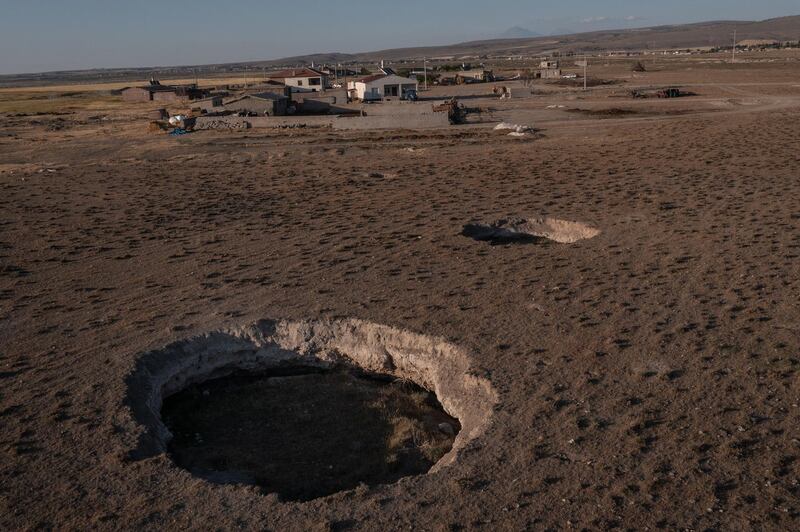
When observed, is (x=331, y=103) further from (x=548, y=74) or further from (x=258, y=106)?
(x=548, y=74)

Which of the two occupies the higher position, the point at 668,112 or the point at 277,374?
the point at 668,112

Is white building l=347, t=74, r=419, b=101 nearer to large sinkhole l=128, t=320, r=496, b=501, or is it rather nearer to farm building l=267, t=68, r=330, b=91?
farm building l=267, t=68, r=330, b=91

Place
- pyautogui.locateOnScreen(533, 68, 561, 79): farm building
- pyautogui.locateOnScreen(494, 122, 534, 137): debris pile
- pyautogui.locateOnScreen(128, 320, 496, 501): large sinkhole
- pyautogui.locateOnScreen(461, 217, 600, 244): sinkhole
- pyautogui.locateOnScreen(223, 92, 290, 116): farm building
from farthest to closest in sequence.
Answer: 1. pyautogui.locateOnScreen(533, 68, 561, 79): farm building
2. pyautogui.locateOnScreen(223, 92, 290, 116): farm building
3. pyautogui.locateOnScreen(494, 122, 534, 137): debris pile
4. pyautogui.locateOnScreen(461, 217, 600, 244): sinkhole
5. pyautogui.locateOnScreen(128, 320, 496, 501): large sinkhole

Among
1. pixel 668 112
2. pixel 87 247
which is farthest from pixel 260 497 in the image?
pixel 668 112

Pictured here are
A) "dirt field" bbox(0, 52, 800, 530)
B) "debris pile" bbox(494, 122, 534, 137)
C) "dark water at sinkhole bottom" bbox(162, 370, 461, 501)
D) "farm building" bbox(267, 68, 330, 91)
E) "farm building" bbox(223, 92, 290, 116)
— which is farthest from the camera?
"farm building" bbox(267, 68, 330, 91)

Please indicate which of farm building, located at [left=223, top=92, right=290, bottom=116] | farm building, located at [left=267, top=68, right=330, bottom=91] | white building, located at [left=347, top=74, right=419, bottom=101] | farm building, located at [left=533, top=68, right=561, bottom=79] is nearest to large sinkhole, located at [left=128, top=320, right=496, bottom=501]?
farm building, located at [left=223, top=92, right=290, bottom=116]

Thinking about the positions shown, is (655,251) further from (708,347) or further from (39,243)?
(39,243)
